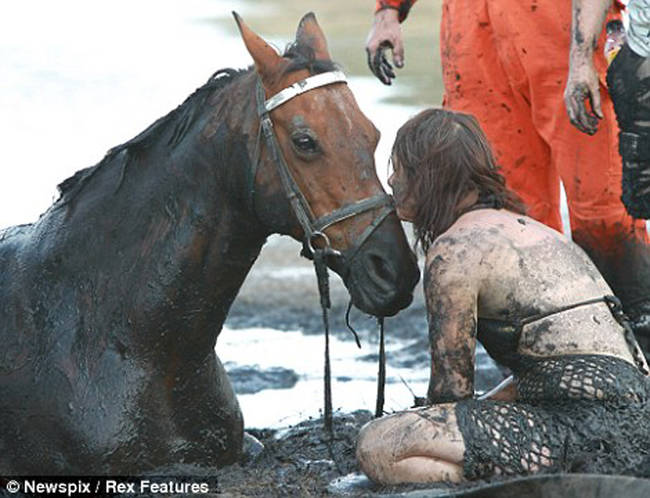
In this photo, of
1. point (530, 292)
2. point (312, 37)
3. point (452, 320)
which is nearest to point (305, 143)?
point (312, 37)

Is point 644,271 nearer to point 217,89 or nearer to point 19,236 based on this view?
point 217,89

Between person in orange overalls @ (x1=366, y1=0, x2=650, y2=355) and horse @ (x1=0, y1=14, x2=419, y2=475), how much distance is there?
1.14 metres

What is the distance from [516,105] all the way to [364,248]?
64.9 inches

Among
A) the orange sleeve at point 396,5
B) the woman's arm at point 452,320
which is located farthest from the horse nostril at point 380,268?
the orange sleeve at point 396,5

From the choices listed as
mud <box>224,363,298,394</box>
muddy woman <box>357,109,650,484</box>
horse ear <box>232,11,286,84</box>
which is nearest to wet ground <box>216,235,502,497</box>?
mud <box>224,363,298,394</box>

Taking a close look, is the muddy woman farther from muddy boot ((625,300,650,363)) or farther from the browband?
muddy boot ((625,300,650,363))

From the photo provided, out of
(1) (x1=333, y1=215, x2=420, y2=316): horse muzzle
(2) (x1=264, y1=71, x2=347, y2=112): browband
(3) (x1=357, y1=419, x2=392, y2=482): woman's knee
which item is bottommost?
(3) (x1=357, y1=419, x2=392, y2=482): woman's knee

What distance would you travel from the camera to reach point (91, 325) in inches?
194

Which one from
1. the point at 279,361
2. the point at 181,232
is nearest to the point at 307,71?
the point at 181,232

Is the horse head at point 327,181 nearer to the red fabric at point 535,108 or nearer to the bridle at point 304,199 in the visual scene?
the bridle at point 304,199

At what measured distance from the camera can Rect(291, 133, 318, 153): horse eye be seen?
4.80 meters

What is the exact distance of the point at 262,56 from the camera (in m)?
4.88

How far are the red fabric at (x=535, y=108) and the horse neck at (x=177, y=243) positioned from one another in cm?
144

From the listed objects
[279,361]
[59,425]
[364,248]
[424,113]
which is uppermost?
[424,113]
